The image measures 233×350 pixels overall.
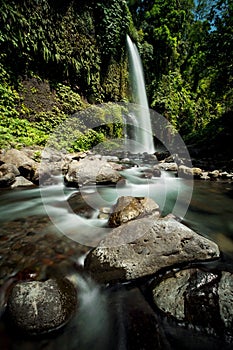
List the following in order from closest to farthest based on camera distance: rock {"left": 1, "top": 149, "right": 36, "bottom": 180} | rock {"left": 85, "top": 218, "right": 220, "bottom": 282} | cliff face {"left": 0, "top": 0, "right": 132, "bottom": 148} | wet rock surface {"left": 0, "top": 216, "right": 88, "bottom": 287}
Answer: rock {"left": 85, "top": 218, "right": 220, "bottom": 282} < wet rock surface {"left": 0, "top": 216, "right": 88, "bottom": 287} < rock {"left": 1, "top": 149, "right": 36, "bottom": 180} < cliff face {"left": 0, "top": 0, "right": 132, "bottom": 148}

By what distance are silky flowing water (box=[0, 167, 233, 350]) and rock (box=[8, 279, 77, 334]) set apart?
0.21 feet

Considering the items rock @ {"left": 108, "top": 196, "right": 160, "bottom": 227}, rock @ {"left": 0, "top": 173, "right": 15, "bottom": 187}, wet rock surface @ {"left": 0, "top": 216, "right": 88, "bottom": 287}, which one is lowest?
wet rock surface @ {"left": 0, "top": 216, "right": 88, "bottom": 287}

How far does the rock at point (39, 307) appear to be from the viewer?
134 centimetres

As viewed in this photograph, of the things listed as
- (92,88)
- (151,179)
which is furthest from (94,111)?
(151,179)

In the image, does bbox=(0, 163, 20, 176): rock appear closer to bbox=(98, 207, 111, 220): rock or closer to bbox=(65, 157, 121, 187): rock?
bbox=(65, 157, 121, 187): rock

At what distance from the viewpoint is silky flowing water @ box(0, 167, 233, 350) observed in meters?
1.34

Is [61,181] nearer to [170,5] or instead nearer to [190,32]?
[170,5]

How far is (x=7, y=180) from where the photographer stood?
4965 mm

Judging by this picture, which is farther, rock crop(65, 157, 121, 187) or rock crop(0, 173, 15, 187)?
rock crop(65, 157, 121, 187)

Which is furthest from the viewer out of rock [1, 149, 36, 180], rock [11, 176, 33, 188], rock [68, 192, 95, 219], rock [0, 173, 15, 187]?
rock [1, 149, 36, 180]

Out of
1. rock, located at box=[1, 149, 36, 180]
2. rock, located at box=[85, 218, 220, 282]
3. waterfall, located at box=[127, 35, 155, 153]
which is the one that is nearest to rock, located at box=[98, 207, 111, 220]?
rock, located at box=[85, 218, 220, 282]

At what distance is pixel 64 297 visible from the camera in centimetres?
156

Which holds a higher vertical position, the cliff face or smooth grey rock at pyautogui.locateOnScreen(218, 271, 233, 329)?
the cliff face

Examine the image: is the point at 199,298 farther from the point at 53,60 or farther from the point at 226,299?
the point at 53,60
